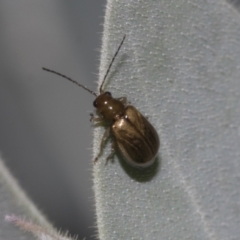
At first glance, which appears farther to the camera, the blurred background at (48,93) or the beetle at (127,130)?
the blurred background at (48,93)

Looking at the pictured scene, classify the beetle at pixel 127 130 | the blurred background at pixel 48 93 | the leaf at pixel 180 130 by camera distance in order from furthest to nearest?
the blurred background at pixel 48 93 → the beetle at pixel 127 130 → the leaf at pixel 180 130

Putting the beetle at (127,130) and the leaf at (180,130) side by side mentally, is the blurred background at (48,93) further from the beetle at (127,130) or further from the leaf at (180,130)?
the leaf at (180,130)

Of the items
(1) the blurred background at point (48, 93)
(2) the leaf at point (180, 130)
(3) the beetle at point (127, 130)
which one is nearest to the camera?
(2) the leaf at point (180, 130)

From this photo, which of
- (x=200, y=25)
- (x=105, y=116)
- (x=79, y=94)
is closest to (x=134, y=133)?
(x=105, y=116)

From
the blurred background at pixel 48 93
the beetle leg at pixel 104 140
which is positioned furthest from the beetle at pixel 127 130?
the blurred background at pixel 48 93

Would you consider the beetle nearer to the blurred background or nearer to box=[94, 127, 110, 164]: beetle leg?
box=[94, 127, 110, 164]: beetle leg

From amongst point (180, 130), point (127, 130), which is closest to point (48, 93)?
point (127, 130)

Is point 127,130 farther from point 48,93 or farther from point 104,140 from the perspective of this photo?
point 48,93

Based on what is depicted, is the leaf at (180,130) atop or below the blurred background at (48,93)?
atop
